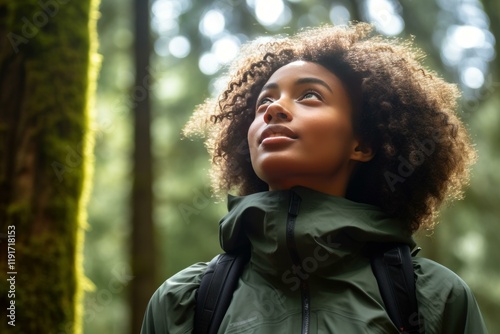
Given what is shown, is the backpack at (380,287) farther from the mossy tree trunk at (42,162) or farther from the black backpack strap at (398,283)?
the mossy tree trunk at (42,162)

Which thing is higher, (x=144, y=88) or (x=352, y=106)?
(x=144, y=88)

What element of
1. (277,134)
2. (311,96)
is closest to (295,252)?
(277,134)

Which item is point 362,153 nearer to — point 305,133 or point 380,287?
point 305,133

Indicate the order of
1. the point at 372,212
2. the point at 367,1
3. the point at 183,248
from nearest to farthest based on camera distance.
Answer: the point at 372,212 → the point at 367,1 → the point at 183,248

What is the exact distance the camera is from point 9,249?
2.55m

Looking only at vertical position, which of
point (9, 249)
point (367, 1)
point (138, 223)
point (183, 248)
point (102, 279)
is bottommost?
point (102, 279)

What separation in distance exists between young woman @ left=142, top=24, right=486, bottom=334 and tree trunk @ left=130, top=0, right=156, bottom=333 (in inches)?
89.0

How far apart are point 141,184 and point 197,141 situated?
2.82 m

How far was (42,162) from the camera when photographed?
2.70 meters

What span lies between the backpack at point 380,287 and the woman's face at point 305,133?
16.7 inches

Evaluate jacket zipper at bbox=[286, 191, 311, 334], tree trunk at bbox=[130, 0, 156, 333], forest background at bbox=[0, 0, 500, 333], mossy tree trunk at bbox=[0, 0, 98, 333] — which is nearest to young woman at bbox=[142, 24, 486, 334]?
jacket zipper at bbox=[286, 191, 311, 334]

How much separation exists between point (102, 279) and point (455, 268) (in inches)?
211

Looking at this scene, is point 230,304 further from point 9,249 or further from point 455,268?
point 455,268

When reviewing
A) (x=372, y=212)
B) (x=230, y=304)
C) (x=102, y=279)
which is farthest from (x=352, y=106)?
(x=102, y=279)
